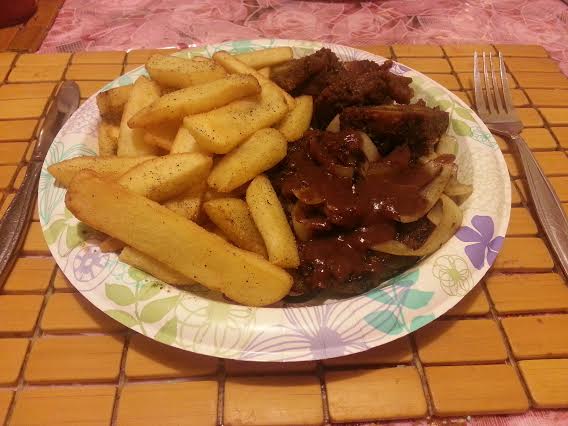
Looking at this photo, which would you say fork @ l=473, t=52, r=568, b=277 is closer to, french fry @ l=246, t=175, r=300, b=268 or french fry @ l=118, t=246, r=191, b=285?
french fry @ l=246, t=175, r=300, b=268

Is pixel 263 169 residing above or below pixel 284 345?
above

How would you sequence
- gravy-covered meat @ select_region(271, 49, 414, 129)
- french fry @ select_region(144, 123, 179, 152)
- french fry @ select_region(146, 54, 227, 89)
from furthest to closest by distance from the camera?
gravy-covered meat @ select_region(271, 49, 414, 129) → french fry @ select_region(146, 54, 227, 89) → french fry @ select_region(144, 123, 179, 152)

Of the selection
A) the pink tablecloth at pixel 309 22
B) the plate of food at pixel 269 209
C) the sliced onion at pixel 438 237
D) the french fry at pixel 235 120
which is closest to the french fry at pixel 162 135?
the plate of food at pixel 269 209

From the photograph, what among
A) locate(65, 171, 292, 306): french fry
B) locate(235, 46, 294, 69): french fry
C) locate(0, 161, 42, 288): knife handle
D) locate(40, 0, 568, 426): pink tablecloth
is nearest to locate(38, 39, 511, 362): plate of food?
locate(65, 171, 292, 306): french fry

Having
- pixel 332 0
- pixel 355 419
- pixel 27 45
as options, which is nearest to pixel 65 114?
pixel 27 45

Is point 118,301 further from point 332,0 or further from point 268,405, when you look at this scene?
point 332,0

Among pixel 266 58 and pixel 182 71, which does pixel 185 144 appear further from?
pixel 266 58
